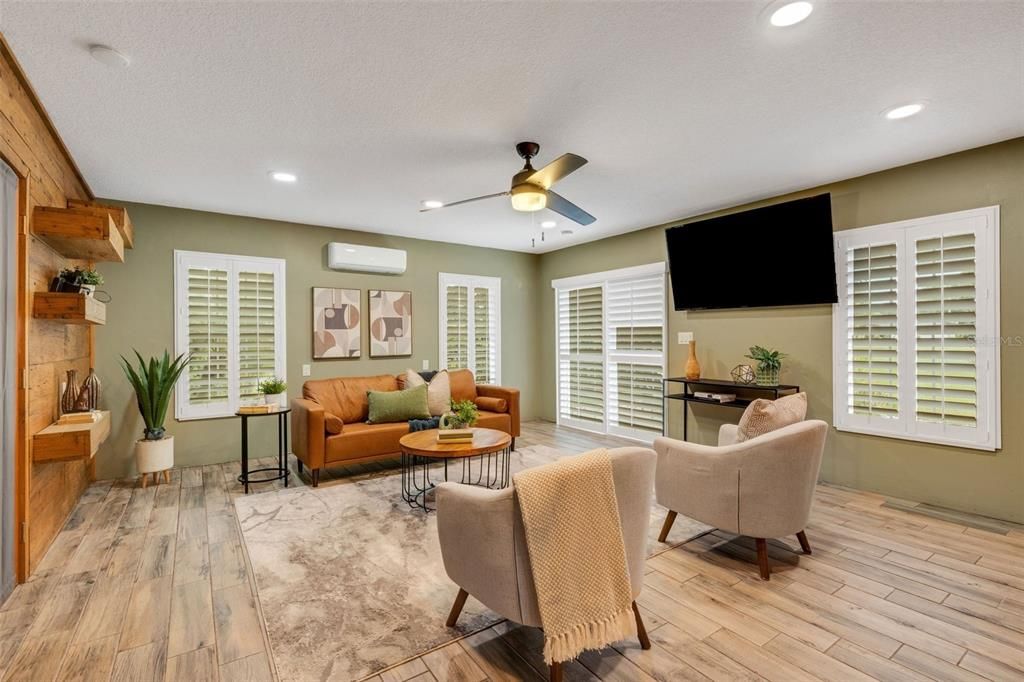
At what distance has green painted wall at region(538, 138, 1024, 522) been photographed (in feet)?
10.7

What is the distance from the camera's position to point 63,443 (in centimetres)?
276

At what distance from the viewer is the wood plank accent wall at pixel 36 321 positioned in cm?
246

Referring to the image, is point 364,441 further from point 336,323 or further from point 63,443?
point 63,443

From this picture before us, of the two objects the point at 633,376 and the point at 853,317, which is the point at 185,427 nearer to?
the point at 633,376

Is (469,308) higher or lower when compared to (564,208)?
lower

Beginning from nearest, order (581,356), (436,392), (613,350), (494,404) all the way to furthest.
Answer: (436,392) → (494,404) → (613,350) → (581,356)

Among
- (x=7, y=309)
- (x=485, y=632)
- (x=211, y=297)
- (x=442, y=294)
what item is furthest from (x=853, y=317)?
(x=211, y=297)

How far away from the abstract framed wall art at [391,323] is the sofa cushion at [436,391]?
2.72 ft

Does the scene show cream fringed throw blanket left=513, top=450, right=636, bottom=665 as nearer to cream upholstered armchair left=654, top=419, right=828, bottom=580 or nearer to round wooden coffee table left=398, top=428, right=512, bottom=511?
cream upholstered armchair left=654, top=419, right=828, bottom=580

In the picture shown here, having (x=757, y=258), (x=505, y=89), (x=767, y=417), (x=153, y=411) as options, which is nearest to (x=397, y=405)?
(x=153, y=411)

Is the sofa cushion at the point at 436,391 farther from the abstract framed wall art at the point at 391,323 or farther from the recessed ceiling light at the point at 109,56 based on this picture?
the recessed ceiling light at the point at 109,56

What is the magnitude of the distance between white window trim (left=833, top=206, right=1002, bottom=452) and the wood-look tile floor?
0.61 m

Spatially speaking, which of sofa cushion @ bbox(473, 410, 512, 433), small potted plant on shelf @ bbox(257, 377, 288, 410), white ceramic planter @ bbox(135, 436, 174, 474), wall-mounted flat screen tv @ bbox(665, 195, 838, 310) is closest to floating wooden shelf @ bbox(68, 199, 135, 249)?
small potted plant on shelf @ bbox(257, 377, 288, 410)

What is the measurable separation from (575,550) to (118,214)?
4.28 metres
